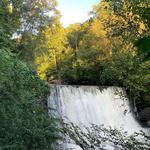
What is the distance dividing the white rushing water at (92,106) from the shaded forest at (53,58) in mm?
853

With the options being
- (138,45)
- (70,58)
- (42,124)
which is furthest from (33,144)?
(70,58)

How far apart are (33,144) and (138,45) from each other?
118 inches

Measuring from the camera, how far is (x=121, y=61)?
2020cm

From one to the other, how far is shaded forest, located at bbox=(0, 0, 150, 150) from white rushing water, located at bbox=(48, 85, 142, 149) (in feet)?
2.80

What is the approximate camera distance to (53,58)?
3516 centimetres

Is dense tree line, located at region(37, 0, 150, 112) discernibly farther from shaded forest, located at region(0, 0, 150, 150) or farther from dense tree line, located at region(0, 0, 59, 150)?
dense tree line, located at region(0, 0, 59, 150)

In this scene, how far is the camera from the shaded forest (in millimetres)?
5246

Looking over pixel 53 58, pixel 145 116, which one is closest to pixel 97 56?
pixel 53 58

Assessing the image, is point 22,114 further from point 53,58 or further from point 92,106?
point 53,58

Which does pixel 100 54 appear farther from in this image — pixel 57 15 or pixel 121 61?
pixel 121 61

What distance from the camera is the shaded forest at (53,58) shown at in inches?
207

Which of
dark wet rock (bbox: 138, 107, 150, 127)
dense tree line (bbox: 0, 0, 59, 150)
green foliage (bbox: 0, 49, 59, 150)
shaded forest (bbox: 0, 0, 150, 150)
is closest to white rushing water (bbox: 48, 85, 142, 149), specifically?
dark wet rock (bbox: 138, 107, 150, 127)

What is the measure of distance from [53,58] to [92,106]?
53.2 ft

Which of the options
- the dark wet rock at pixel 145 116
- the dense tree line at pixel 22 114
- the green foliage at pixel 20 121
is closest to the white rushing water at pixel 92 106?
the dark wet rock at pixel 145 116
